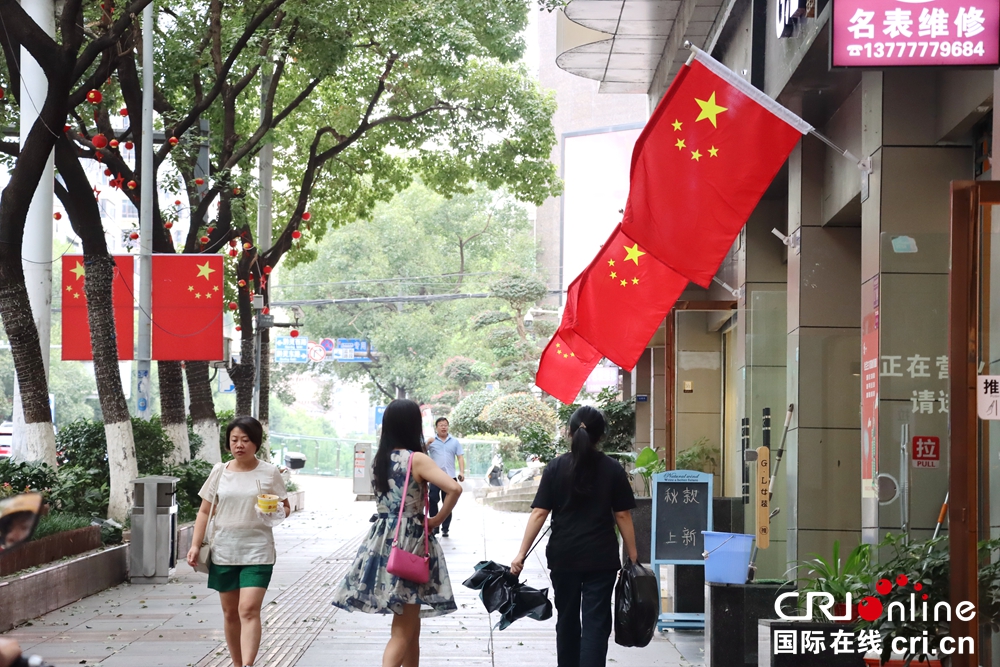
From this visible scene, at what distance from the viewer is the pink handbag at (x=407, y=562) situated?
6.27 m

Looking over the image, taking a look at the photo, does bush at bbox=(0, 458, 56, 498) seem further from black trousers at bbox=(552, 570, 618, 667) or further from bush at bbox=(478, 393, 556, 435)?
bush at bbox=(478, 393, 556, 435)

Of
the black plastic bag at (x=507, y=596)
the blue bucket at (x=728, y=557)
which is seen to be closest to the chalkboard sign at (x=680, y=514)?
the blue bucket at (x=728, y=557)

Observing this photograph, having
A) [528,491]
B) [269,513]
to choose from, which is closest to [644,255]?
[269,513]

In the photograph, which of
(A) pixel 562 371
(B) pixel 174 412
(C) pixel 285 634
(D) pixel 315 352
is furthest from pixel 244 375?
(D) pixel 315 352

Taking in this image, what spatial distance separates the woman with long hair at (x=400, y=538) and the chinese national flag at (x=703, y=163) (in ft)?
7.09

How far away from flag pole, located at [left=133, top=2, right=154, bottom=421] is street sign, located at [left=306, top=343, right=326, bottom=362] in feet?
101

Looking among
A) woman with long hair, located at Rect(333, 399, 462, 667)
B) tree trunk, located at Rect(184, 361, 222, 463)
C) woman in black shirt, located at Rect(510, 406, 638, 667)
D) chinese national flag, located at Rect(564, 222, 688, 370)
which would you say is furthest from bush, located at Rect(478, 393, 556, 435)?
woman with long hair, located at Rect(333, 399, 462, 667)

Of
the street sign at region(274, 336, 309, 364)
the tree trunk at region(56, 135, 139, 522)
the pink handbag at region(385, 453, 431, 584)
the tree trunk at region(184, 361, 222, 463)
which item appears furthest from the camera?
the street sign at region(274, 336, 309, 364)

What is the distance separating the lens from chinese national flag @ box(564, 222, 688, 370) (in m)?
10.5

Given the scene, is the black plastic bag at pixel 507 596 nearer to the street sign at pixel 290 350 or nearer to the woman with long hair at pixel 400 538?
the woman with long hair at pixel 400 538

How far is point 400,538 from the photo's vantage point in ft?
20.9

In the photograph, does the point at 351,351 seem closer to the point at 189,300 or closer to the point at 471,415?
the point at 471,415

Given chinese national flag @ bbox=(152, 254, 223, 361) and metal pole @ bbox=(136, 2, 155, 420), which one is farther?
metal pole @ bbox=(136, 2, 155, 420)

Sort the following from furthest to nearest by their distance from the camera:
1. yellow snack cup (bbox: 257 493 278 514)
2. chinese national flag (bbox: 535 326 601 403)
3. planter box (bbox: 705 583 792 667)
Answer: chinese national flag (bbox: 535 326 601 403), planter box (bbox: 705 583 792 667), yellow snack cup (bbox: 257 493 278 514)
